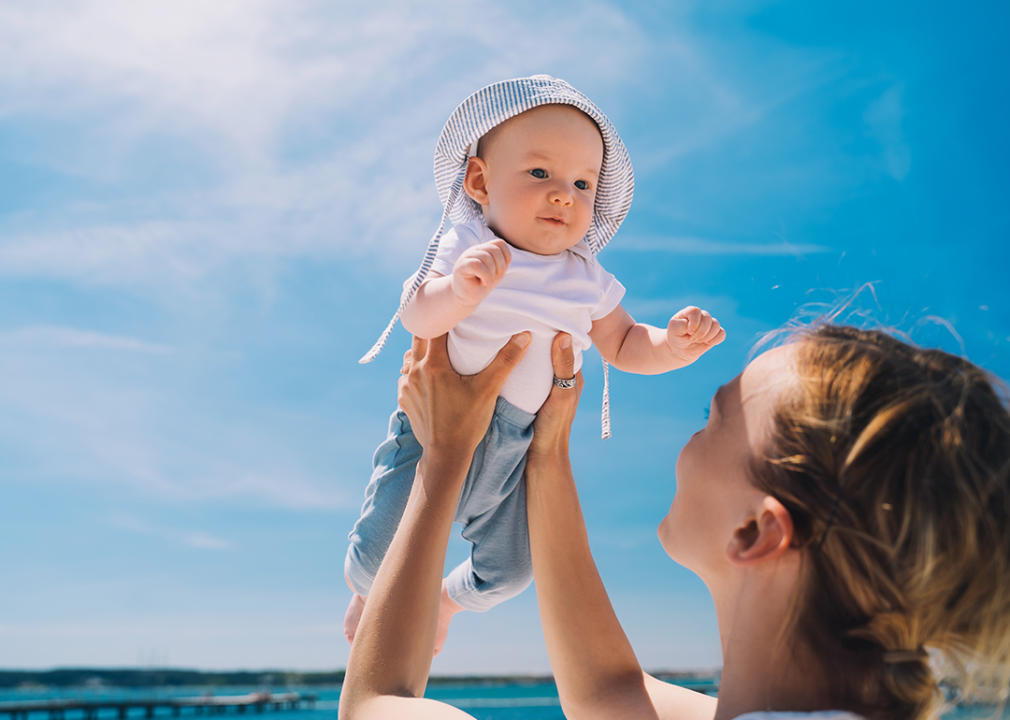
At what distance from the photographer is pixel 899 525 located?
1380mm

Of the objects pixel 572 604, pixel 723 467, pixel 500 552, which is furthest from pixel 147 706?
pixel 723 467

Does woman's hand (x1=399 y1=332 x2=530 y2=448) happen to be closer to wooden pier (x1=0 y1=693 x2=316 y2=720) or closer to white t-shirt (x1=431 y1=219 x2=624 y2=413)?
white t-shirt (x1=431 y1=219 x2=624 y2=413)

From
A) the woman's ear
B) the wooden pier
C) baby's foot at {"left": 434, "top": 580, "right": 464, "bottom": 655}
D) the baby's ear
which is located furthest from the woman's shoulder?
the wooden pier

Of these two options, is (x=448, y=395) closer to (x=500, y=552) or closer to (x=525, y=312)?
(x=525, y=312)

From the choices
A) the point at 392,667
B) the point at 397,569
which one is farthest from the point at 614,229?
the point at 392,667

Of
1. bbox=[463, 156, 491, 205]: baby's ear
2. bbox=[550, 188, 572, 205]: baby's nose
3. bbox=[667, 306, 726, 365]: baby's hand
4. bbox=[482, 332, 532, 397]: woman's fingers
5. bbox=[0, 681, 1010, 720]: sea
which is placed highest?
bbox=[463, 156, 491, 205]: baby's ear

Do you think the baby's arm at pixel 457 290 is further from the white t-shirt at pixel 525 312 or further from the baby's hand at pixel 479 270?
the white t-shirt at pixel 525 312

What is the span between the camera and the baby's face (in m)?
2.29

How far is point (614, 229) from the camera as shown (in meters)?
2.73

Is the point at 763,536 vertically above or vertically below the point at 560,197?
below

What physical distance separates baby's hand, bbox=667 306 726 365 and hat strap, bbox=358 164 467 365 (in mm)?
800

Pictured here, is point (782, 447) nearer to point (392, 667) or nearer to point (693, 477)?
point (693, 477)

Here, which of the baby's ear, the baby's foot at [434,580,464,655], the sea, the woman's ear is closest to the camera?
the woman's ear

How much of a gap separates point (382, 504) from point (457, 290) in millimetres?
832
